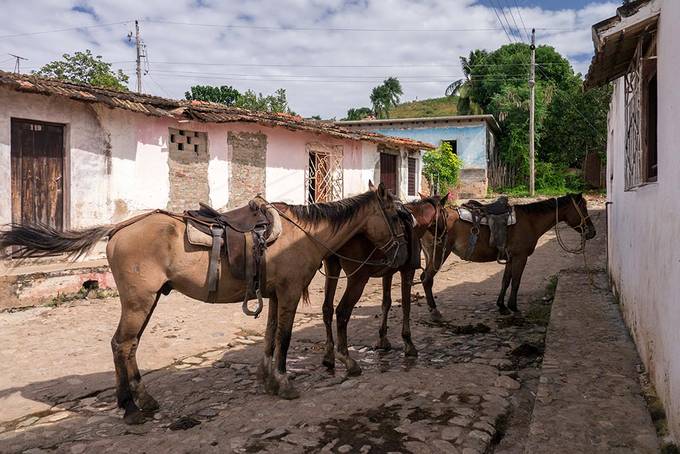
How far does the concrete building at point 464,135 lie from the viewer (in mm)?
25062

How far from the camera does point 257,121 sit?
11453mm

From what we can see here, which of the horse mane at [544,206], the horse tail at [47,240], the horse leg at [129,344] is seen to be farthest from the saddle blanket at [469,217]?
the horse tail at [47,240]

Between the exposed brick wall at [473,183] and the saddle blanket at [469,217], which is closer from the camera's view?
the saddle blanket at [469,217]

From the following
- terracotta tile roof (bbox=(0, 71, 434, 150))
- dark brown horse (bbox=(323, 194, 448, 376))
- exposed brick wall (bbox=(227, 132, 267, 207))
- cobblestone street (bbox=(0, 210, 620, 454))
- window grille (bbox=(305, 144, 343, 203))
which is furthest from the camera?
window grille (bbox=(305, 144, 343, 203))

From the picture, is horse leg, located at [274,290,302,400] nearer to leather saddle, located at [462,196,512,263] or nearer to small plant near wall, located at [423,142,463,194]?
leather saddle, located at [462,196,512,263]

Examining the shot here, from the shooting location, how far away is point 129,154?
9.70m

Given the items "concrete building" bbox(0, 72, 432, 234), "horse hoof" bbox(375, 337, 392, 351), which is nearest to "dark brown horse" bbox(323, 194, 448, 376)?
"horse hoof" bbox(375, 337, 392, 351)

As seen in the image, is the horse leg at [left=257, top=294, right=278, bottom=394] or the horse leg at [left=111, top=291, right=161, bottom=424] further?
the horse leg at [left=257, top=294, right=278, bottom=394]

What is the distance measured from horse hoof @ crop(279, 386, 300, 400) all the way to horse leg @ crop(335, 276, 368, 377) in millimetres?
732

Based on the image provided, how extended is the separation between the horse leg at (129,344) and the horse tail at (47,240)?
62cm

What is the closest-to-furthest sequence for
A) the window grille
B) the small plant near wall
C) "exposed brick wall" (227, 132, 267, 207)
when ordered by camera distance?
"exposed brick wall" (227, 132, 267, 207) → the window grille → the small plant near wall

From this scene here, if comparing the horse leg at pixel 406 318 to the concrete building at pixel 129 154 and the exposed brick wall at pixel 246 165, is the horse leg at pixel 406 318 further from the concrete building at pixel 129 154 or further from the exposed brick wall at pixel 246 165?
the exposed brick wall at pixel 246 165

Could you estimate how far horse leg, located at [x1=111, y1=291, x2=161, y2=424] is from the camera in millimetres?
3660

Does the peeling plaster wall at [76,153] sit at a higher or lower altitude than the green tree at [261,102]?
lower
